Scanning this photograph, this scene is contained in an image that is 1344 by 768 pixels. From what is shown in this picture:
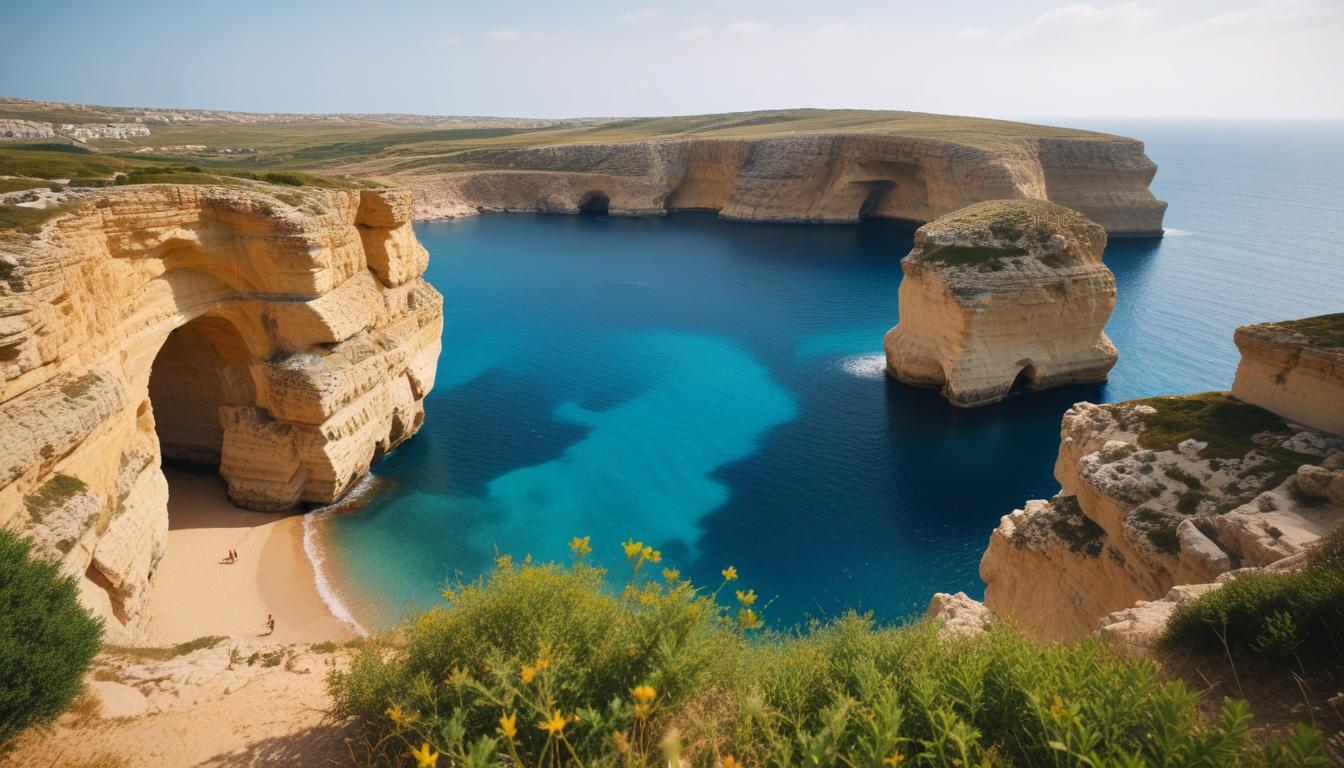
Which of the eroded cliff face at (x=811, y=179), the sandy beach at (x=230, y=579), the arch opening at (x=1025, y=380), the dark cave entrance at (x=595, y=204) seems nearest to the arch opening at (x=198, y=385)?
the sandy beach at (x=230, y=579)

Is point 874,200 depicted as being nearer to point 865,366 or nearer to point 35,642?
point 865,366

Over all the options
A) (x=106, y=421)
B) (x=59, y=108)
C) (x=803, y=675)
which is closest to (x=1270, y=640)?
(x=803, y=675)

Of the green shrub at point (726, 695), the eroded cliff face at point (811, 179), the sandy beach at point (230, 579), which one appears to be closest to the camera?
the green shrub at point (726, 695)

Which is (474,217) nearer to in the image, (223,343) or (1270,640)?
(223,343)

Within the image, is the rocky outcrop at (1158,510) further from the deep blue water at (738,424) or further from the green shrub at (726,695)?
the green shrub at (726,695)

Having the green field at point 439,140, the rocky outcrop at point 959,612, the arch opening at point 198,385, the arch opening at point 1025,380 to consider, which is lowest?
the arch opening at point 1025,380

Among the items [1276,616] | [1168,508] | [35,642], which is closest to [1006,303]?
[1168,508]
